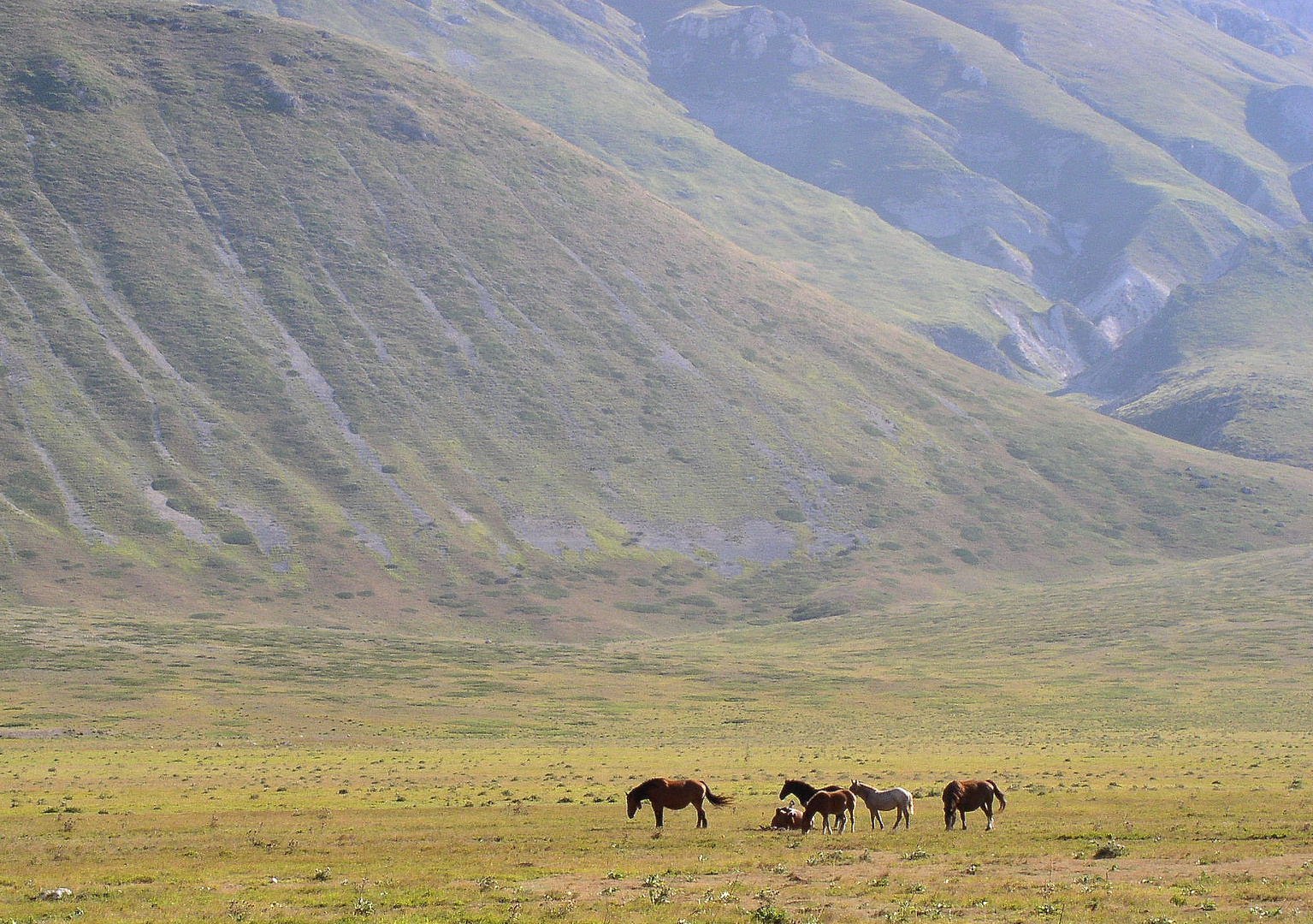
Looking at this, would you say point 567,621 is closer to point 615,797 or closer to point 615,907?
point 615,797

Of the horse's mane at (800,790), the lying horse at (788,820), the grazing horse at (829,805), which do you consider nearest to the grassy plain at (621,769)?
the lying horse at (788,820)

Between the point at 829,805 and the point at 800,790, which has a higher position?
the point at 829,805

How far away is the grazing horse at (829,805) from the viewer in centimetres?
3453

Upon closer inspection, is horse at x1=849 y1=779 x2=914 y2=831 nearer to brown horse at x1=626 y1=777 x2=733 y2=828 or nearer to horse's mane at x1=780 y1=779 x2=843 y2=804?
horse's mane at x1=780 y1=779 x2=843 y2=804

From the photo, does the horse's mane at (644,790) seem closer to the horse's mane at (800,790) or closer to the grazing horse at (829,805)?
the horse's mane at (800,790)

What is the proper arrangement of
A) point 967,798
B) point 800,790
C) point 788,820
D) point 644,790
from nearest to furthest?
point 788,820, point 967,798, point 644,790, point 800,790

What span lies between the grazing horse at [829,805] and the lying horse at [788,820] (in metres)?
0.35

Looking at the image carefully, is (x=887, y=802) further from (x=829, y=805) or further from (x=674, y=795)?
(x=674, y=795)

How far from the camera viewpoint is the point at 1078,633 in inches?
6304

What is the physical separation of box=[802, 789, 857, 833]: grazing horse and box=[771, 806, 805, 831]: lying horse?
13.8 inches

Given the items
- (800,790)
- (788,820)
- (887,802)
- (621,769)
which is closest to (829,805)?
(788,820)

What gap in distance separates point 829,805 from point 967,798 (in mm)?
4503

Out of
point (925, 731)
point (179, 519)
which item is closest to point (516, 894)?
point (925, 731)

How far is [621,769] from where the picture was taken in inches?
2314
